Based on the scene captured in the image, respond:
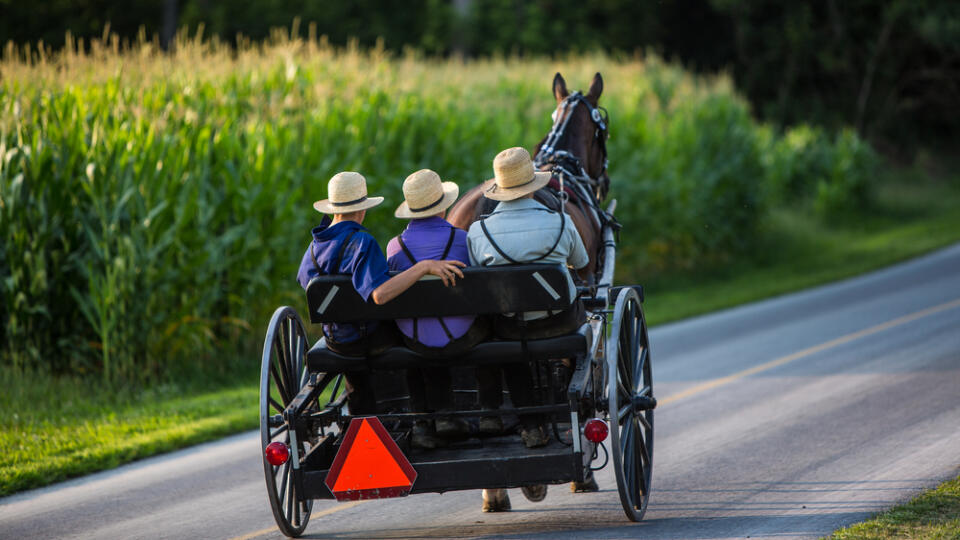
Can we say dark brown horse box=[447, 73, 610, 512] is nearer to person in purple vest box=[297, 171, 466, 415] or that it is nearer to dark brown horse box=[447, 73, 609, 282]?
dark brown horse box=[447, 73, 609, 282]

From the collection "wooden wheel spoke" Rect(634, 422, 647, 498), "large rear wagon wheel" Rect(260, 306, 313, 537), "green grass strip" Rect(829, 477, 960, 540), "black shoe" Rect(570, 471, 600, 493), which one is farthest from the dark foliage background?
"green grass strip" Rect(829, 477, 960, 540)

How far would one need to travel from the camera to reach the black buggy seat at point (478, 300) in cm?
627

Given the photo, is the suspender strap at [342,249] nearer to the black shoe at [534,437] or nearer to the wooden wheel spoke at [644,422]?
the black shoe at [534,437]

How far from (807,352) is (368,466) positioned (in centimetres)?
777

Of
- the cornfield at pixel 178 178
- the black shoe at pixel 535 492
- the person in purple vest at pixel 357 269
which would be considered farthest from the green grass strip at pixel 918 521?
the cornfield at pixel 178 178

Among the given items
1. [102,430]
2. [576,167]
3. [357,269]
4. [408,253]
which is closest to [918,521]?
[408,253]

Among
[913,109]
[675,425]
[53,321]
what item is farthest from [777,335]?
[913,109]

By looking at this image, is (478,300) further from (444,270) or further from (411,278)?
(411,278)

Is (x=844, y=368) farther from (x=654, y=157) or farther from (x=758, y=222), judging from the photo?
(x=758, y=222)

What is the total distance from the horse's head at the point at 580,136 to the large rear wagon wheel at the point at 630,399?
7.07ft

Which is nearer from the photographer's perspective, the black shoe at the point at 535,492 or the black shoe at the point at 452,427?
the black shoe at the point at 452,427

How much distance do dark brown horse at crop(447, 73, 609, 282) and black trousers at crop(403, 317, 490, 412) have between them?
1.69m

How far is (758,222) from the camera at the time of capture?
23562mm

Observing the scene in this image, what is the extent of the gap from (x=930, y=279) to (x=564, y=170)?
11.5 metres
